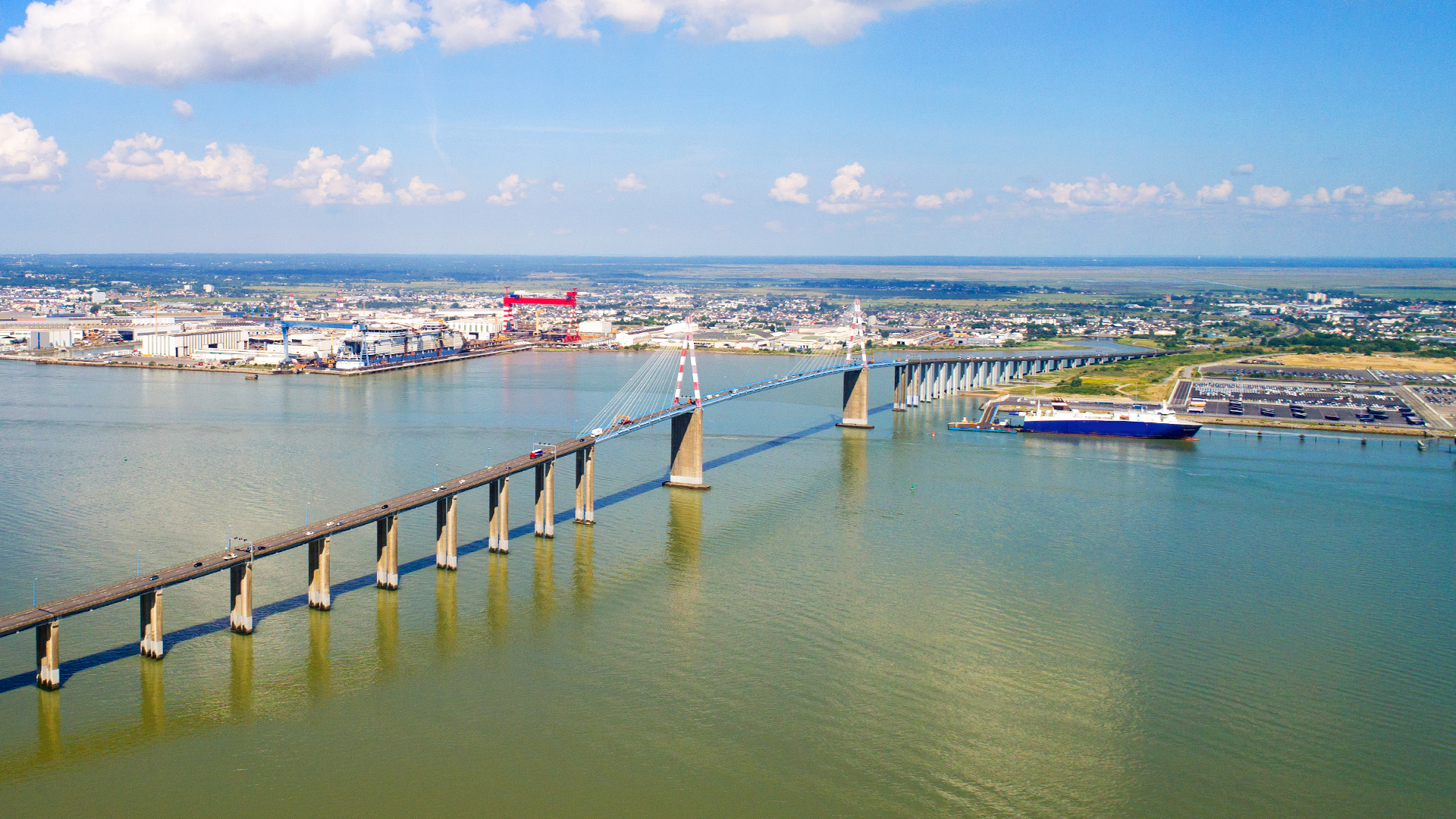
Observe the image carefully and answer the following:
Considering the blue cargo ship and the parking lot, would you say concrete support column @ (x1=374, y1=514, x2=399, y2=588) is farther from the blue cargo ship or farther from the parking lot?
the parking lot

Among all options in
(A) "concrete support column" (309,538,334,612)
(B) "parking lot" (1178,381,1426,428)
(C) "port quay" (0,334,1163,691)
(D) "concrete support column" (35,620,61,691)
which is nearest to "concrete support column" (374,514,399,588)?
(C) "port quay" (0,334,1163,691)

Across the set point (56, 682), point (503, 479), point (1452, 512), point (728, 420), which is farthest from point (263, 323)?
point (1452, 512)

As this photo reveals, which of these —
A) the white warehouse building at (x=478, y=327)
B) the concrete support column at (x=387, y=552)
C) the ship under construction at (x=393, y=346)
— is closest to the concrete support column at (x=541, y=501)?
the concrete support column at (x=387, y=552)

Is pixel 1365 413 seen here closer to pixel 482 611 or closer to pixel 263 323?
pixel 482 611

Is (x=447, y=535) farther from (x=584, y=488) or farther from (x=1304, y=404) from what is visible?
(x=1304, y=404)

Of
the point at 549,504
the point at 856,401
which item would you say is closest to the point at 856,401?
the point at 856,401
